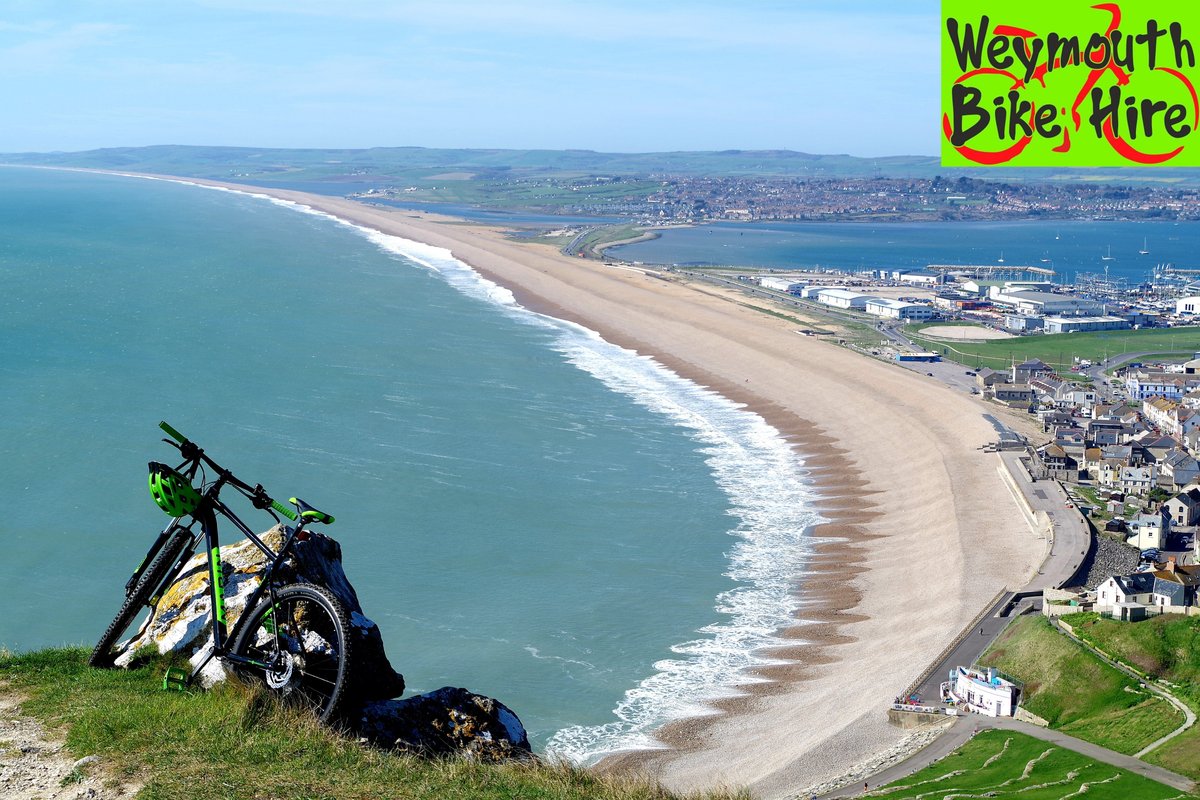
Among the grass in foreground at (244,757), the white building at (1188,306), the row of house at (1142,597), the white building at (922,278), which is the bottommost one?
the row of house at (1142,597)

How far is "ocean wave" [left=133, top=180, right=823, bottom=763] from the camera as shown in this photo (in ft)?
83.4

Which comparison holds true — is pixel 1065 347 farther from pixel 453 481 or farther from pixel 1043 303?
pixel 453 481

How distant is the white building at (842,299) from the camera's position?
102m

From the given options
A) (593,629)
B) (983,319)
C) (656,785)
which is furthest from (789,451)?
(983,319)

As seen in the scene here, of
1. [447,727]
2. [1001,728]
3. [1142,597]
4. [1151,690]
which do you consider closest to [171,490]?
[447,727]

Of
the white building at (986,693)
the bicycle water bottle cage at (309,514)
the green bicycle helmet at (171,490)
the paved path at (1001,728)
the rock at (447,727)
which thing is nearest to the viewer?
the bicycle water bottle cage at (309,514)

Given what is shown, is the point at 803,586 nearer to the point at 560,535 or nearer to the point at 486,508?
the point at 560,535

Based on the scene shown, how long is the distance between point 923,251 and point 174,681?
16530 cm

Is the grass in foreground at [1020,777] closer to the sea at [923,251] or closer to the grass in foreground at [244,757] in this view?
the grass in foreground at [244,757]

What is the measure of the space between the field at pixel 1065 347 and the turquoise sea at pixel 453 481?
23.9 metres

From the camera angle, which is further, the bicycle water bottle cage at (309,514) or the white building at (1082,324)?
the white building at (1082,324)

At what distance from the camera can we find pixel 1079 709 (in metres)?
25.7

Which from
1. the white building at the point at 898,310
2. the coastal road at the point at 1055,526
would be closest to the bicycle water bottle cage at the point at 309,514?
the coastal road at the point at 1055,526

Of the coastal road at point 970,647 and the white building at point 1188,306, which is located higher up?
the white building at point 1188,306
